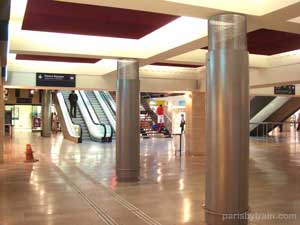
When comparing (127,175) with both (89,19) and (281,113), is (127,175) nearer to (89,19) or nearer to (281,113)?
(89,19)

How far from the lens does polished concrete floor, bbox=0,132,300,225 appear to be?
5991 mm

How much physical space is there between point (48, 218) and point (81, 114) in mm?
21118

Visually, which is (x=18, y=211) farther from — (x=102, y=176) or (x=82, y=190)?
(x=102, y=176)

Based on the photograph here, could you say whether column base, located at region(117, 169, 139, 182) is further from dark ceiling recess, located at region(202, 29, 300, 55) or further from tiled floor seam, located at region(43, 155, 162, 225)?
dark ceiling recess, located at region(202, 29, 300, 55)

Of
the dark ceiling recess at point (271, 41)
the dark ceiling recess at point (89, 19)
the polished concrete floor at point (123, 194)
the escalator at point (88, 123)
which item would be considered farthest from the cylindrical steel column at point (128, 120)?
the escalator at point (88, 123)

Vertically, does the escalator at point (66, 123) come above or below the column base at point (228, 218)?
above

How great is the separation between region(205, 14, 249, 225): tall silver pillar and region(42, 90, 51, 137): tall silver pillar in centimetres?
2478

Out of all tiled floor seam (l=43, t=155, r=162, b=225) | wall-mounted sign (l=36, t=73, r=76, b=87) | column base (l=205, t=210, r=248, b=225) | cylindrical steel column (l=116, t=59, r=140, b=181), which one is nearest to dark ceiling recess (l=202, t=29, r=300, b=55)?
cylindrical steel column (l=116, t=59, r=140, b=181)

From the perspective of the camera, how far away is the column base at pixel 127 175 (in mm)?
9332

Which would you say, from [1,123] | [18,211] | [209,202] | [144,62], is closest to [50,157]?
[1,123]

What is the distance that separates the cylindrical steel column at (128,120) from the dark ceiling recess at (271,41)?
3.04 meters

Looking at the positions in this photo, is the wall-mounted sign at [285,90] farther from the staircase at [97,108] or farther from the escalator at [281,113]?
the staircase at [97,108]

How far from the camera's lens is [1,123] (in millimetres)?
12898
